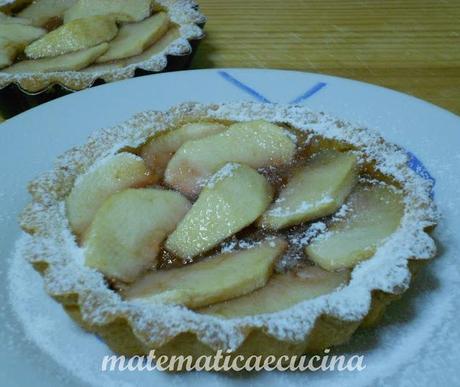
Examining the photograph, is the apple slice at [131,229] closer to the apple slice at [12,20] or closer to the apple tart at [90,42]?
the apple tart at [90,42]

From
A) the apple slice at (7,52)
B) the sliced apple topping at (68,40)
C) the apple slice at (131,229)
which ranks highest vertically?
the apple slice at (131,229)

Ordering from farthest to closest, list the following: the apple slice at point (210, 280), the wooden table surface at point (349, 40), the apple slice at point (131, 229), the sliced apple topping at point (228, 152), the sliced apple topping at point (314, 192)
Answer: the wooden table surface at point (349, 40)
the sliced apple topping at point (228, 152)
the sliced apple topping at point (314, 192)
the apple slice at point (131, 229)
the apple slice at point (210, 280)

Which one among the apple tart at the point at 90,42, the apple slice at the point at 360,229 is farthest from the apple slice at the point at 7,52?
the apple slice at the point at 360,229

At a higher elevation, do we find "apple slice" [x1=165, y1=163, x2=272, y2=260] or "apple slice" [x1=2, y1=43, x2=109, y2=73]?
"apple slice" [x1=165, y1=163, x2=272, y2=260]

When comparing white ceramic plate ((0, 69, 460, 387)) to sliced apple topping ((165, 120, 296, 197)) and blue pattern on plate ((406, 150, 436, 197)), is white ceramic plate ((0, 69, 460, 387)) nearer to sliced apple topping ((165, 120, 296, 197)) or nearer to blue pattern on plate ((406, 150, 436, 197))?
blue pattern on plate ((406, 150, 436, 197))

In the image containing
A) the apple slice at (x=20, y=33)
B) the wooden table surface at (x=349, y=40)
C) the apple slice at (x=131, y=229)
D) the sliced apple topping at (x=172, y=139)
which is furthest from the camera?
the wooden table surface at (x=349, y=40)

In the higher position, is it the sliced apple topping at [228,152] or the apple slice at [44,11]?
the sliced apple topping at [228,152]

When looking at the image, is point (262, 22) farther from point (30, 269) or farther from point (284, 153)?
point (30, 269)

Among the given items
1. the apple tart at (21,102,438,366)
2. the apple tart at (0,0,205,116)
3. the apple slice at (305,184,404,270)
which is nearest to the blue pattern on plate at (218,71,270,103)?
the apple tart at (0,0,205,116)
